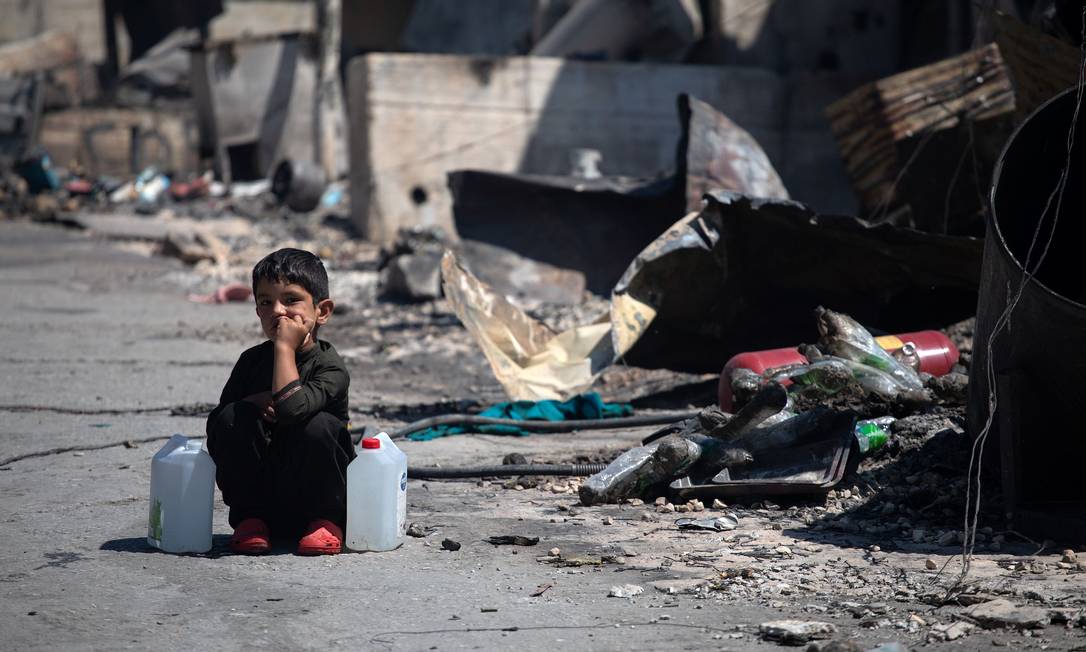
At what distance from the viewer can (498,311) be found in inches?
246

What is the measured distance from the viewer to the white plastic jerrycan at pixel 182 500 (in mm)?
3264

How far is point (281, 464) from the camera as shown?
336 cm

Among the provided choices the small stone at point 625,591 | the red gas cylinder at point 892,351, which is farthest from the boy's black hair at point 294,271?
the red gas cylinder at point 892,351

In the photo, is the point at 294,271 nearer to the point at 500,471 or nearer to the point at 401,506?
the point at 401,506

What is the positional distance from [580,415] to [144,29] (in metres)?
24.3

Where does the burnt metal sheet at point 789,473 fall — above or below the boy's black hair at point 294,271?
below

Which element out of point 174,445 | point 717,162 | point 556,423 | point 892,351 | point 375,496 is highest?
point 717,162

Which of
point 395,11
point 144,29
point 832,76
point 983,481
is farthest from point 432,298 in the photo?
point 144,29

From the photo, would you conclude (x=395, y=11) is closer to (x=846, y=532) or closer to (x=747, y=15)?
(x=747, y=15)

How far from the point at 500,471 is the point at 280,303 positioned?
138 cm

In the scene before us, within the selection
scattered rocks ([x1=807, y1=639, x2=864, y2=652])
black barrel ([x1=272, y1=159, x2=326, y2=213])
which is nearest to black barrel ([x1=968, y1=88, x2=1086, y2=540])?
scattered rocks ([x1=807, y1=639, x2=864, y2=652])

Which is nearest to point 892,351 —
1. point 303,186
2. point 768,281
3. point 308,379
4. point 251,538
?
point 768,281

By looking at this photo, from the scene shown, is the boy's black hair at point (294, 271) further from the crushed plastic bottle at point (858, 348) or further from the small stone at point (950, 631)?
the crushed plastic bottle at point (858, 348)

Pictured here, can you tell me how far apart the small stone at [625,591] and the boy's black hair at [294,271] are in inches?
45.4
